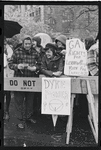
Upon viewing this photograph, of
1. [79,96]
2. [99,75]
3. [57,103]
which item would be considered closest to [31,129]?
[57,103]

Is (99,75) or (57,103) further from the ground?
(99,75)

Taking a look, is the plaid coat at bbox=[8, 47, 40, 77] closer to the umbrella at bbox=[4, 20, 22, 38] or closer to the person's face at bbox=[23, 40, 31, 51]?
the person's face at bbox=[23, 40, 31, 51]

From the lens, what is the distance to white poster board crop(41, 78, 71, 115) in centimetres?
424

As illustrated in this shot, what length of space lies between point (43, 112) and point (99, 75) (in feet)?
3.65

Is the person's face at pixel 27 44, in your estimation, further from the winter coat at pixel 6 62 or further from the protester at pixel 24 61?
the winter coat at pixel 6 62

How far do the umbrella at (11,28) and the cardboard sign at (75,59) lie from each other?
2.79ft

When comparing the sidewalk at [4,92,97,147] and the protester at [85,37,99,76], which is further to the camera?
the sidewalk at [4,92,97,147]

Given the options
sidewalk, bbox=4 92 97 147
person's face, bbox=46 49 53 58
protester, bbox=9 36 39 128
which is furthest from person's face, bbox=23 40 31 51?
sidewalk, bbox=4 92 97 147

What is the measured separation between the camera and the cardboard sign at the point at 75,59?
4.21 meters

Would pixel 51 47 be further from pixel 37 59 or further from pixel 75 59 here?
pixel 75 59

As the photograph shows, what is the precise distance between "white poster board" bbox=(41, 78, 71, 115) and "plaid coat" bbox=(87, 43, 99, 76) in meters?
0.40

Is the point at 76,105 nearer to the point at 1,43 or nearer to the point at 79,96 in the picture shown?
the point at 79,96

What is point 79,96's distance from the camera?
426 cm

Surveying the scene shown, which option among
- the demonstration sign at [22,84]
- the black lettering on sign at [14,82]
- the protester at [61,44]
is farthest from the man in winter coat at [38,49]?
the black lettering on sign at [14,82]
